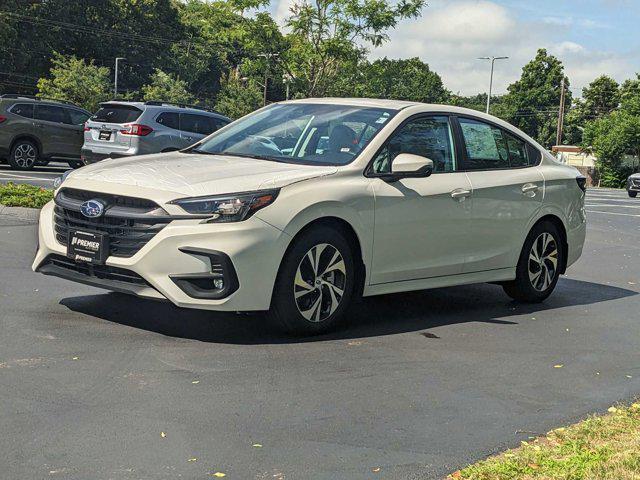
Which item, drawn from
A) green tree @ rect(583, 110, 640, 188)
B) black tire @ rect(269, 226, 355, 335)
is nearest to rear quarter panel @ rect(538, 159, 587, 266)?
black tire @ rect(269, 226, 355, 335)

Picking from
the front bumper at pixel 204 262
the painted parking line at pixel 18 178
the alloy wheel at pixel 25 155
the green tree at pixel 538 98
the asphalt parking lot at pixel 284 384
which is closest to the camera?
the asphalt parking lot at pixel 284 384

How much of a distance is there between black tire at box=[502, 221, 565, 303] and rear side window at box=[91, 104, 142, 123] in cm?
1376

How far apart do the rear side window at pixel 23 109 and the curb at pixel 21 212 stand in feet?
37.3

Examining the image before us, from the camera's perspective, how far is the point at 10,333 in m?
6.19

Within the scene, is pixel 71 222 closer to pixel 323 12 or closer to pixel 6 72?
pixel 323 12

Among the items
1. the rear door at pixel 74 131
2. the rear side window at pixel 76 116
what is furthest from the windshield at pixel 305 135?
the rear side window at pixel 76 116

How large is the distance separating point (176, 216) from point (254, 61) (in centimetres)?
3175

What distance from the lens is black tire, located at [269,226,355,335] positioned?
6.33 meters

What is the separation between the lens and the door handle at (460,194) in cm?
752

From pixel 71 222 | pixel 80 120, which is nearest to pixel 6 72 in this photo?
pixel 80 120

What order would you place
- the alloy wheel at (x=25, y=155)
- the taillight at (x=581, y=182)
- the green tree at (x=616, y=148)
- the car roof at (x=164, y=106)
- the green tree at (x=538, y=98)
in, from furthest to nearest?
the green tree at (x=538, y=98) < the green tree at (x=616, y=148) < the alloy wheel at (x=25, y=155) < the car roof at (x=164, y=106) < the taillight at (x=581, y=182)

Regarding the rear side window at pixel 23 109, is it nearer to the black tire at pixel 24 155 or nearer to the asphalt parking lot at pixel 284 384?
the black tire at pixel 24 155

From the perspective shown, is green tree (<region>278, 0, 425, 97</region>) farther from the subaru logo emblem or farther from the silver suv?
the subaru logo emblem

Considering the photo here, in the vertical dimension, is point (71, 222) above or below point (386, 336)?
above
